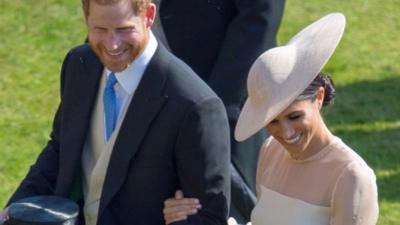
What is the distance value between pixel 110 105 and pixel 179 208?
42cm

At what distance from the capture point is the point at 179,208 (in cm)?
442

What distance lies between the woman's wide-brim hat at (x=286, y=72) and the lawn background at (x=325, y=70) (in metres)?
3.18

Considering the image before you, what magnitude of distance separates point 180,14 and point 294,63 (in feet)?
4.31

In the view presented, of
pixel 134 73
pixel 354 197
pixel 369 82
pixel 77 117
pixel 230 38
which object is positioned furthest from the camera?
pixel 369 82

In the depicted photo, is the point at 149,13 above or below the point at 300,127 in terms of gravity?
above

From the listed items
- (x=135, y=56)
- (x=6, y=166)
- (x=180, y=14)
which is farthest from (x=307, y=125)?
(x=6, y=166)

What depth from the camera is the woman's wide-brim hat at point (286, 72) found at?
4.21m

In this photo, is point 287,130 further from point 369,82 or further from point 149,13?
point 369,82

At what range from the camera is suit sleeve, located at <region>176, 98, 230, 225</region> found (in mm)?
4367

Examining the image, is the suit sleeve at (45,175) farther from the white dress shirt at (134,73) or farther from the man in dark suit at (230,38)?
the man in dark suit at (230,38)

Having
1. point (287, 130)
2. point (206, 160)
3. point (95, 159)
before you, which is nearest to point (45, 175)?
point (95, 159)

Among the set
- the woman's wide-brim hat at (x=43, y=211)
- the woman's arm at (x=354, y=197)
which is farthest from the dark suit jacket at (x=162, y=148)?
the woman's arm at (x=354, y=197)

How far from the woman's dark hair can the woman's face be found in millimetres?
16

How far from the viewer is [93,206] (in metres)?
4.62
